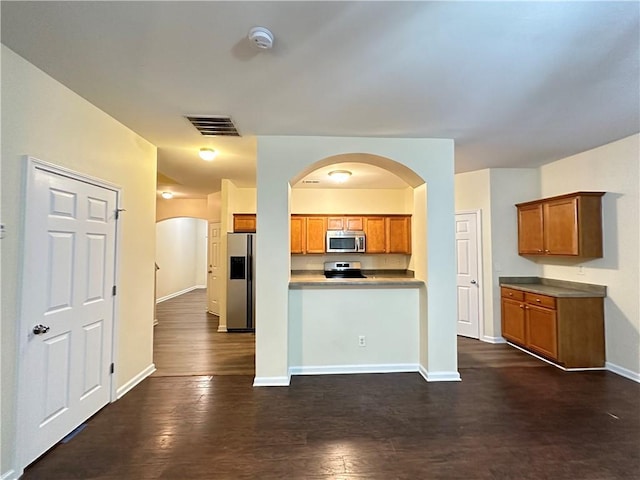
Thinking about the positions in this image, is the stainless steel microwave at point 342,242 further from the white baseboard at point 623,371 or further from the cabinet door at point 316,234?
the white baseboard at point 623,371

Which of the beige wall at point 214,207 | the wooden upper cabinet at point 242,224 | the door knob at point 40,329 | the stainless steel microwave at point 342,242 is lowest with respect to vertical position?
the door knob at point 40,329

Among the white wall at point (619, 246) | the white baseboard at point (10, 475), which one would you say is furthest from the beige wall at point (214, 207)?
the white wall at point (619, 246)

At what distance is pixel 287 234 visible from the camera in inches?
137

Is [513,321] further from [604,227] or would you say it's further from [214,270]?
[214,270]

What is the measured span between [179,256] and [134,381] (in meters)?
7.59

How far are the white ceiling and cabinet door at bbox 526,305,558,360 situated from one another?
87.1 inches

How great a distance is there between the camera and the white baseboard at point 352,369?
3.69 m

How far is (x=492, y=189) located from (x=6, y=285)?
5663 mm

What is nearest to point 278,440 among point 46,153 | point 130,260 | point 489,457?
point 489,457

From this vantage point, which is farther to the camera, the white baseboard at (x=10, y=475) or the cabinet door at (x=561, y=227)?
the cabinet door at (x=561, y=227)

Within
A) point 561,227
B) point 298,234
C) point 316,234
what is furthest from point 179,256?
point 561,227

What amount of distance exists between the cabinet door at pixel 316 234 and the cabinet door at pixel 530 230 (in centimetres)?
326

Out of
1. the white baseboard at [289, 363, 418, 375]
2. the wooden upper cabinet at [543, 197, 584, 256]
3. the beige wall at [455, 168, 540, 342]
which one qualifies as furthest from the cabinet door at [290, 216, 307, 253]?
the wooden upper cabinet at [543, 197, 584, 256]

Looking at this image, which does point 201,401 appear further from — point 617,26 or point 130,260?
point 617,26
